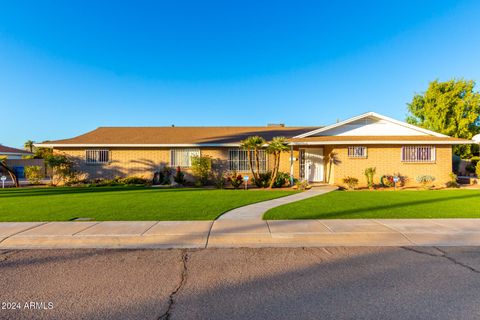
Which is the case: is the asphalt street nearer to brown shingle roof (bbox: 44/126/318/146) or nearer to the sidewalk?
the sidewalk

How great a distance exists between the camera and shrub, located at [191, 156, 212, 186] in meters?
16.2

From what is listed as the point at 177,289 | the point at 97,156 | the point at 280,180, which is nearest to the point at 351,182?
the point at 280,180

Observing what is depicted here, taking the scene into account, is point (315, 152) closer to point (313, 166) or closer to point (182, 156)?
point (313, 166)

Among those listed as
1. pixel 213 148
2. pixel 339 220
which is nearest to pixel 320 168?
pixel 213 148

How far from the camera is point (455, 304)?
295 cm

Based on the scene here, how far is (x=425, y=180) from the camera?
14.5 metres

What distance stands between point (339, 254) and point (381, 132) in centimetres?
1452

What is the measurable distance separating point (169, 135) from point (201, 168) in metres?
5.25

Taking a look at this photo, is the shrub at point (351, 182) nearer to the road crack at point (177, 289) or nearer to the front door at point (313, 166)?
the front door at point (313, 166)

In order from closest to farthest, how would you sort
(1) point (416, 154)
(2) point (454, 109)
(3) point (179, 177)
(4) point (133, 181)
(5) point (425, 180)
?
(5) point (425, 180) < (1) point (416, 154) < (3) point (179, 177) < (4) point (133, 181) < (2) point (454, 109)

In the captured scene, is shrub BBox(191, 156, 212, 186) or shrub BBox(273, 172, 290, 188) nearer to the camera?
shrub BBox(273, 172, 290, 188)

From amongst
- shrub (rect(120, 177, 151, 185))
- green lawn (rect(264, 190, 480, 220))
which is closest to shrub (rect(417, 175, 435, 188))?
green lawn (rect(264, 190, 480, 220))

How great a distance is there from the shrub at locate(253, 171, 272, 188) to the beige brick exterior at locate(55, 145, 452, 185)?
55.9 inches

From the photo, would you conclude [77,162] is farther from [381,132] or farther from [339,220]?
[381,132]
